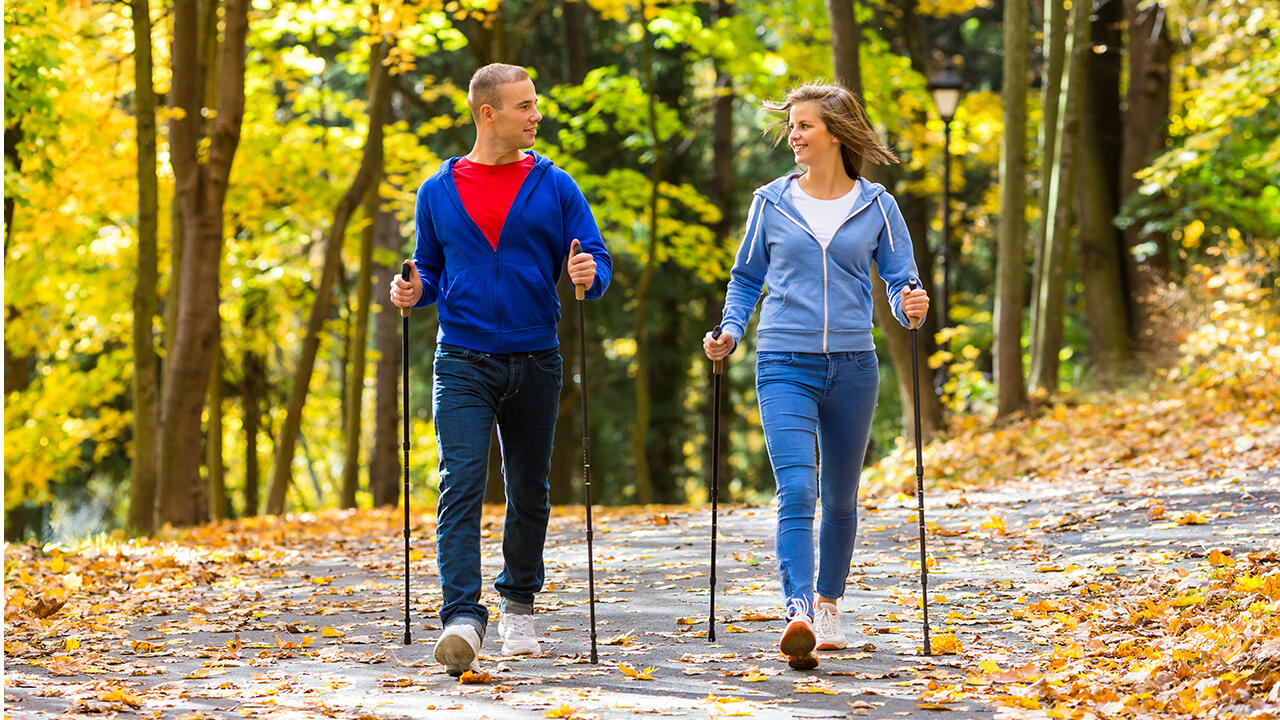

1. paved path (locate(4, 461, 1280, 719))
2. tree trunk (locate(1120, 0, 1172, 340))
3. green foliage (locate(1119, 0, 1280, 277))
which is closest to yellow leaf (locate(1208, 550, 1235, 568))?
paved path (locate(4, 461, 1280, 719))

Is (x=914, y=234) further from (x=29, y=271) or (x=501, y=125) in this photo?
(x=501, y=125)

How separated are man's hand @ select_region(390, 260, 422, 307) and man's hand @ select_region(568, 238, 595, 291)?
0.59 metres

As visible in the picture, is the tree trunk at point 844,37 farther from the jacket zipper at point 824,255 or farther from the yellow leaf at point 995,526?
the jacket zipper at point 824,255

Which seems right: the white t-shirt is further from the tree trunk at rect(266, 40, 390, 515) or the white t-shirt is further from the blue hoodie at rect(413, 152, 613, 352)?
the tree trunk at rect(266, 40, 390, 515)

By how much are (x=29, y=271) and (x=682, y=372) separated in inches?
414

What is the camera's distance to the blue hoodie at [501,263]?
5023 millimetres

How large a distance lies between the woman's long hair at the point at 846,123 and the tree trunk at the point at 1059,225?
956cm

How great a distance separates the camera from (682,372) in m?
23.1

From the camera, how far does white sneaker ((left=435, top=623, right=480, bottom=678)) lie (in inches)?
183

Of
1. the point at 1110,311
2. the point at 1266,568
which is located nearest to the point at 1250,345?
the point at 1110,311

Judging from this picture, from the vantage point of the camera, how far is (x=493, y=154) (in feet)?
16.9

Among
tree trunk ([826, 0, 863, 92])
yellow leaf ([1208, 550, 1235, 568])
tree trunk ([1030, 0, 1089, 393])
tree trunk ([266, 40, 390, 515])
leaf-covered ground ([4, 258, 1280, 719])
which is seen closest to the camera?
leaf-covered ground ([4, 258, 1280, 719])

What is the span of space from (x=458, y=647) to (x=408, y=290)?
1330mm

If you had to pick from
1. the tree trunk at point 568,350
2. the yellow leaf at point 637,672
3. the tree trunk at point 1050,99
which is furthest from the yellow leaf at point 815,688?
the tree trunk at point 568,350
